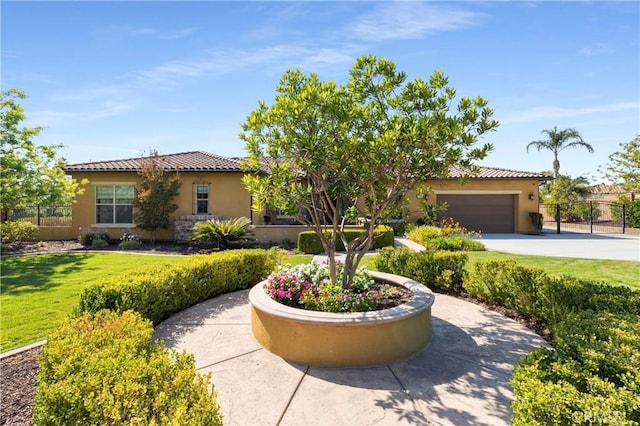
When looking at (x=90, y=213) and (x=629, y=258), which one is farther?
(x=90, y=213)

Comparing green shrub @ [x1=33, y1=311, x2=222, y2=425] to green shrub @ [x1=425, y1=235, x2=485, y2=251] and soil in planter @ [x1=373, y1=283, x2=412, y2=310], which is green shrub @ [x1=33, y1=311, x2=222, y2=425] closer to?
soil in planter @ [x1=373, y1=283, x2=412, y2=310]

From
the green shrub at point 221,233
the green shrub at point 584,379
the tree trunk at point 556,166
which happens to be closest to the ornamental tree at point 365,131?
the green shrub at point 584,379

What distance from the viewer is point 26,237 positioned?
53.7 feet

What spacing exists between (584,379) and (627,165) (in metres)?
32.5

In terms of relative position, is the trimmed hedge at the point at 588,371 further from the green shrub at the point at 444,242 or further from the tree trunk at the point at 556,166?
the tree trunk at the point at 556,166

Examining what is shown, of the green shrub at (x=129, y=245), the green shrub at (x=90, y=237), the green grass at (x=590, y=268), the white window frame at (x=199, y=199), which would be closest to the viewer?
the green grass at (x=590, y=268)

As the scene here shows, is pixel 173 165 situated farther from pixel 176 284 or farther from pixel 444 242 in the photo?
pixel 444 242

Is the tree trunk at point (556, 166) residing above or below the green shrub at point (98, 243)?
above

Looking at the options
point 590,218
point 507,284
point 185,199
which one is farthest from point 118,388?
point 590,218

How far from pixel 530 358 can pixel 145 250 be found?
48.8ft

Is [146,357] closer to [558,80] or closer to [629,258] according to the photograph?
[558,80]

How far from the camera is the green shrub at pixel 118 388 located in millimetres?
2123

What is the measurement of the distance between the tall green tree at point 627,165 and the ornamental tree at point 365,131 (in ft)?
97.3

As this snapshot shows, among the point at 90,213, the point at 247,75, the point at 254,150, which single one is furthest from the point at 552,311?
the point at 90,213
